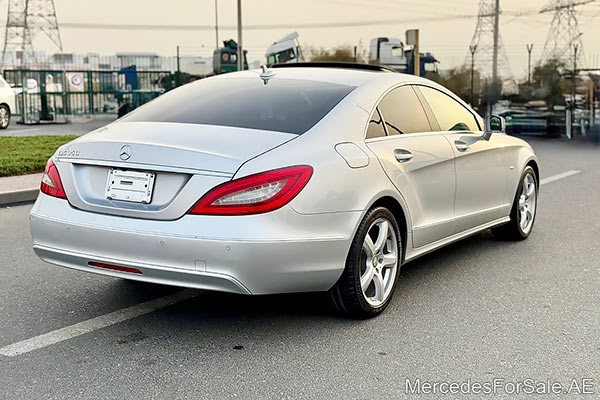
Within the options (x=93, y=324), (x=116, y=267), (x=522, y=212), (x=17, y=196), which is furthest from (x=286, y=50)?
(x=116, y=267)

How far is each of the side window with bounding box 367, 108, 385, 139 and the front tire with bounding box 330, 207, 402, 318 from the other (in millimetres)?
480

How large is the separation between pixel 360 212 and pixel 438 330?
826 millimetres

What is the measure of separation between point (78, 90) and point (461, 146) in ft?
73.9

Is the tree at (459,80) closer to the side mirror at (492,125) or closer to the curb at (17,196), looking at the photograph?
the curb at (17,196)

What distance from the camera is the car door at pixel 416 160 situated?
189 inches

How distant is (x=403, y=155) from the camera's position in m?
4.88

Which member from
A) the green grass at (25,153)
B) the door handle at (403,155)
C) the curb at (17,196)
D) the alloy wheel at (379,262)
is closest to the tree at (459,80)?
the green grass at (25,153)

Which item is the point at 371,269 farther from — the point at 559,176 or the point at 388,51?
the point at 388,51

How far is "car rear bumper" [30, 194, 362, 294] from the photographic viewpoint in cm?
387

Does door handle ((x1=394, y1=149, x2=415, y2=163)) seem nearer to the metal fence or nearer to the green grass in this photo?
the green grass

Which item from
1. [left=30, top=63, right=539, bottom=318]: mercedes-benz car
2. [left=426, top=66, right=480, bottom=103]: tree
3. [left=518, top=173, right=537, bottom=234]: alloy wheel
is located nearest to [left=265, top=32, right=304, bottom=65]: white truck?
[left=426, top=66, right=480, bottom=103]: tree

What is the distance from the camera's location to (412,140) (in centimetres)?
511

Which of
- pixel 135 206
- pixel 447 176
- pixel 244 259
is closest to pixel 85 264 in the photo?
pixel 135 206

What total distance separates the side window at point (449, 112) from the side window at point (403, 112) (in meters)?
0.21
